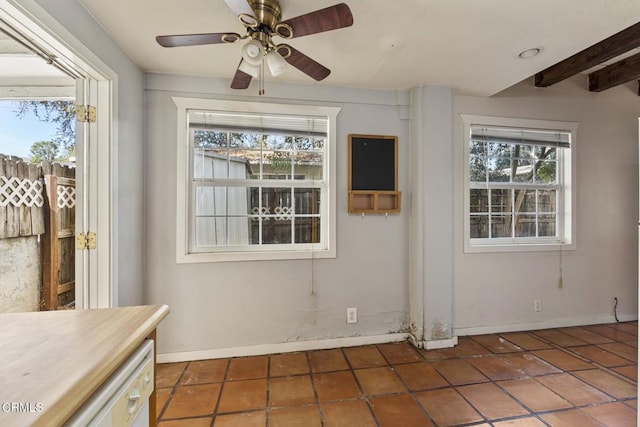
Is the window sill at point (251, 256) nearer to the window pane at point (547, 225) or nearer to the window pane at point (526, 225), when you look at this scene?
the window pane at point (526, 225)

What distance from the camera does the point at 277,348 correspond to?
2580 millimetres

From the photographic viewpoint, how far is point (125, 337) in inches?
33.8

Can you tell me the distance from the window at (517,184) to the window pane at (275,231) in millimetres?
1829

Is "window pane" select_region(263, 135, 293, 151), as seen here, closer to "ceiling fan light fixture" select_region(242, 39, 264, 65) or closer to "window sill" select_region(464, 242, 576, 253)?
"ceiling fan light fixture" select_region(242, 39, 264, 65)

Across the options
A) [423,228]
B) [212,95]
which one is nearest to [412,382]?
[423,228]

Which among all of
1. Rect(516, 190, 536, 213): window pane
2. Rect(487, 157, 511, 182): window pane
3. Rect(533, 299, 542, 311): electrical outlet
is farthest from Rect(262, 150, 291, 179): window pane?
Rect(533, 299, 542, 311): electrical outlet

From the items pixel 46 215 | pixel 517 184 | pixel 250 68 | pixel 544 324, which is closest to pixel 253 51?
pixel 250 68

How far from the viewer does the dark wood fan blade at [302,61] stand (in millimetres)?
1547

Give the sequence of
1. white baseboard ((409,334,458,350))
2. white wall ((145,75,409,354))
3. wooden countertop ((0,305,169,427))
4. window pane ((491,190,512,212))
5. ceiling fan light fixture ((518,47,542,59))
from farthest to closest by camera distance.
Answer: window pane ((491,190,512,212)) < white baseboard ((409,334,458,350)) < white wall ((145,75,409,354)) < ceiling fan light fixture ((518,47,542,59)) < wooden countertop ((0,305,169,427))

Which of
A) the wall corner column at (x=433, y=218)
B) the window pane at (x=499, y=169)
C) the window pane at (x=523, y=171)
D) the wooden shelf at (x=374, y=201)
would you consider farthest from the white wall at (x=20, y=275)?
the window pane at (x=523, y=171)

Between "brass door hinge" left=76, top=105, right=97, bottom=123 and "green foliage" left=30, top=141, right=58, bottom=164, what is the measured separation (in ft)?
0.72

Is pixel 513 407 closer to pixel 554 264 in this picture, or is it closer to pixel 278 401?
pixel 278 401

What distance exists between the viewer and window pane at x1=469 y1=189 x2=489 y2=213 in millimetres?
3012

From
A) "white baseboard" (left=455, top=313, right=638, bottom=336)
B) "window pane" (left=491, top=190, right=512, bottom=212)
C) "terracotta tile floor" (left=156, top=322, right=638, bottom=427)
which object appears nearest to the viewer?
"terracotta tile floor" (left=156, top=322, right=638, bottom=427)
